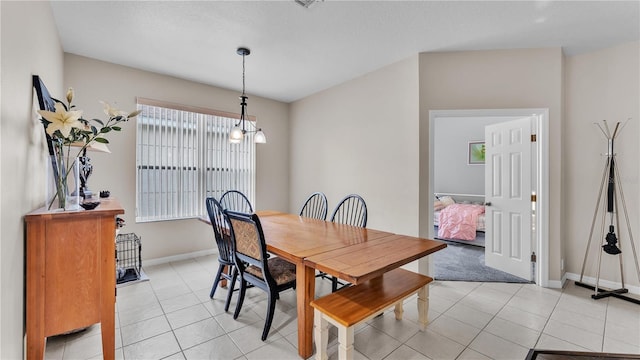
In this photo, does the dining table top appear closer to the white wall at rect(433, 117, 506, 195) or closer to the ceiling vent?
the ceiling vent

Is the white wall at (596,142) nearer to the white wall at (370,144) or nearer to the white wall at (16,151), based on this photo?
the white wall at (370,144)

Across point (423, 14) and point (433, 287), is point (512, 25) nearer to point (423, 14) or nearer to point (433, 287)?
point (423, 14)

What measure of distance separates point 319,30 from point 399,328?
2786 millimetres

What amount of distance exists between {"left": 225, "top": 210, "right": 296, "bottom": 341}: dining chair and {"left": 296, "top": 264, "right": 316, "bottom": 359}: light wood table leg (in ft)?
0.89

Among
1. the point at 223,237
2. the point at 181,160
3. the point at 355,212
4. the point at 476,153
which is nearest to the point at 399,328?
the point at 355,212

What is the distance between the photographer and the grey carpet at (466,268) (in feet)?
10.6

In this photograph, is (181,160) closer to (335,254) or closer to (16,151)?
(16,151)

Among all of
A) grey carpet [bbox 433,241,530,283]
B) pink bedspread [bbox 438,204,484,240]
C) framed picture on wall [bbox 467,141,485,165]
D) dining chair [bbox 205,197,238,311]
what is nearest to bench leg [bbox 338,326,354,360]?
dining chair [bbox 205,197,238,311]

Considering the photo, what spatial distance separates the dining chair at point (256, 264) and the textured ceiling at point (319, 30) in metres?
1.77

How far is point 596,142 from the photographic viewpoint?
2.96m

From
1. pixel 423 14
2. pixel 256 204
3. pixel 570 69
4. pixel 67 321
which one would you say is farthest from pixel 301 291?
pixel 570 69

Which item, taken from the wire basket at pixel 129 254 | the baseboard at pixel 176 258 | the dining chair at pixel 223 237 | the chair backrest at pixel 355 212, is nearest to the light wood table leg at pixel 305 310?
the dining chair at pixel 223 237

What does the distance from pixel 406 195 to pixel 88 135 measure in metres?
3.04

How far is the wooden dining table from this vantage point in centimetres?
150
